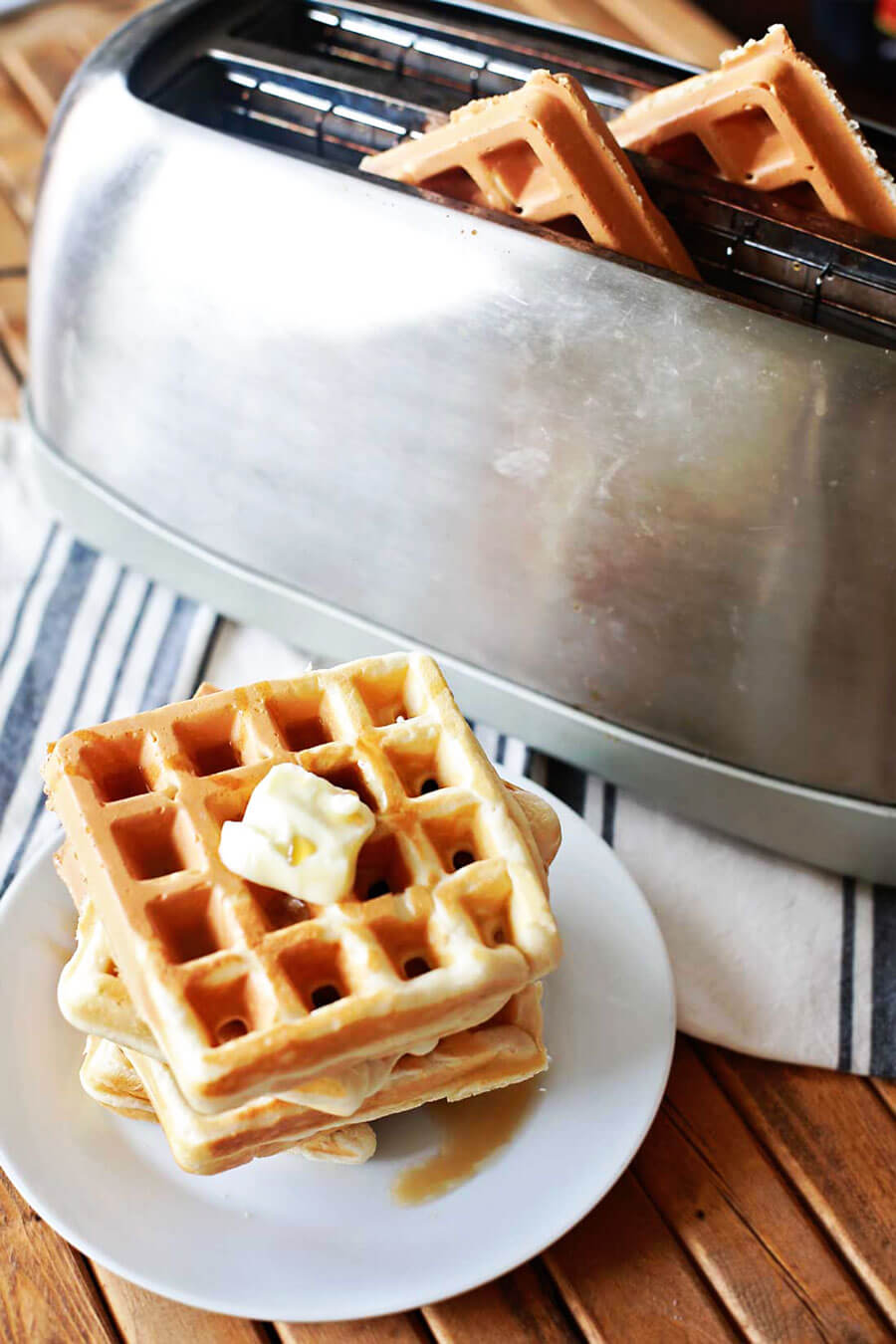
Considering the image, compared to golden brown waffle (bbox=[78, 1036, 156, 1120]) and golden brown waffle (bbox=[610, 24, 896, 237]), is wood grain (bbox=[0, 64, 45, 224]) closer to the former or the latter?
golden brown waffle (bbox=[610, 24, 896, 237])

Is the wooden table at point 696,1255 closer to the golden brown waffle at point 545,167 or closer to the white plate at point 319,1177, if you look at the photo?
the white plate at point 319,1177

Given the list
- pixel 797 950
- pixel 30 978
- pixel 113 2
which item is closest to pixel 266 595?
pixel 30 978

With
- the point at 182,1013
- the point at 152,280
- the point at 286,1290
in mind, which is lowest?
the point at 286,1290

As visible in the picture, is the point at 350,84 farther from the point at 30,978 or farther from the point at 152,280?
the point at 30,978

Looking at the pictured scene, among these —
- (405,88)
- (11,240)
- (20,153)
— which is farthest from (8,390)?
(405,88)

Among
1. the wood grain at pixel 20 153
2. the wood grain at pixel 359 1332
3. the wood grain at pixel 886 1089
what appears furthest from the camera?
the wood grain at pixel 20 153

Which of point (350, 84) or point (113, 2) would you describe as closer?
point (350, 84)

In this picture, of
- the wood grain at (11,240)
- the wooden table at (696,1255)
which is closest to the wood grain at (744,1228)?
the wooden table at (696,1255)
